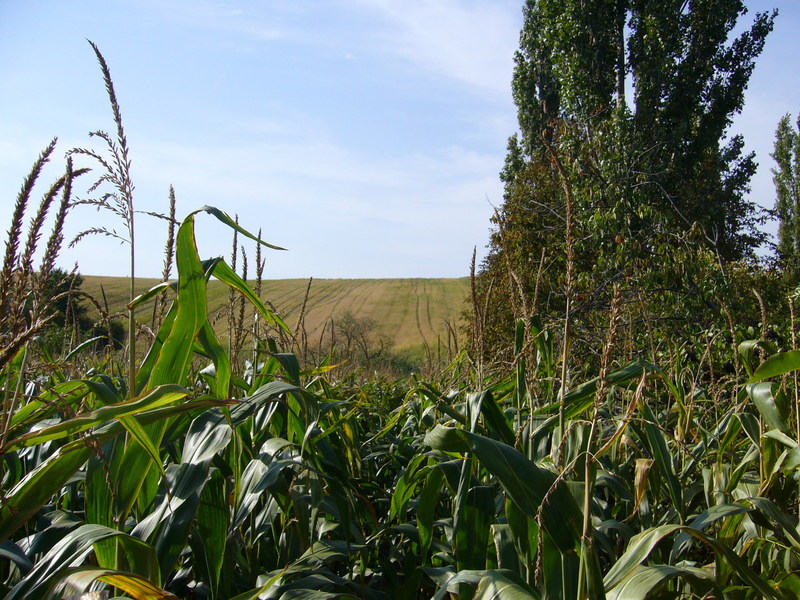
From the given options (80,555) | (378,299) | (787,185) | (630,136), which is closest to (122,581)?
(80,555)

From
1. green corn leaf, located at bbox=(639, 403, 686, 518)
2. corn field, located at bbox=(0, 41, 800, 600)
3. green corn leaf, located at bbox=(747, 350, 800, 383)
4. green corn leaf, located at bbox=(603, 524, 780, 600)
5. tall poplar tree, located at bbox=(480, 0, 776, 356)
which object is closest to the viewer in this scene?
corn field, located at bbox=(0, 41, 800, 600)

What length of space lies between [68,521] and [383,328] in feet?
125

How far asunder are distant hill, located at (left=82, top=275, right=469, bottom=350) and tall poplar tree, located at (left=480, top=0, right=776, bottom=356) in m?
21.3

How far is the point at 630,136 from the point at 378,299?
38.2 m

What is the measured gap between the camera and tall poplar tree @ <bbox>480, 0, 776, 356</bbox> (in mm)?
7102

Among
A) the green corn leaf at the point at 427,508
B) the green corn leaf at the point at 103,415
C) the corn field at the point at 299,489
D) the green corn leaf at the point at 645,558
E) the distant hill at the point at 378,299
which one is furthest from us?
the distant hill at the point at 378,299

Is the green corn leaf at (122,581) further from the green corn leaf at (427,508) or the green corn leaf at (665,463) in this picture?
the green corn leaf at (665,463)

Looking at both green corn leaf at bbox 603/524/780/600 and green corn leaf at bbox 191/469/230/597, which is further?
green corn leaf at bbox 191/469/230/597

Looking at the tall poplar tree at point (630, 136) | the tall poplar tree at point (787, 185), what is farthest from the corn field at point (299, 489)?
the tall poplar tree at point (787, 185)

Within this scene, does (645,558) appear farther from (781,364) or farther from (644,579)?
(781,364)

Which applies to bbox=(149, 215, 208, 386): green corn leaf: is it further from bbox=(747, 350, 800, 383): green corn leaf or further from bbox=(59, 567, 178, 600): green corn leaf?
bbox=(747, 350, 800, 383): green corn leaf

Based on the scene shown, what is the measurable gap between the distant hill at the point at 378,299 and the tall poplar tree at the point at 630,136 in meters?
21.3

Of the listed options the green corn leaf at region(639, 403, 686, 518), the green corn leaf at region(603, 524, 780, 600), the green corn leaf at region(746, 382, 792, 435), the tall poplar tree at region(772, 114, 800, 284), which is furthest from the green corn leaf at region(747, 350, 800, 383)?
the tall poplar tree at region(772, 114, 800, 284)

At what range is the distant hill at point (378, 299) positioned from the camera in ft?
126
